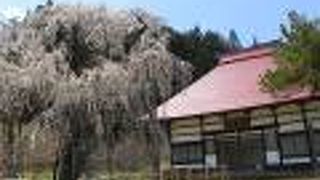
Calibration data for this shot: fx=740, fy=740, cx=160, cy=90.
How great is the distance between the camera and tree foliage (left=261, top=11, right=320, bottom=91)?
20625mm

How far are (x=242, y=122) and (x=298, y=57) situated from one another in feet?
16.7

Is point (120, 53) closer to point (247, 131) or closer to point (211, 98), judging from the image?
point (211, 98)

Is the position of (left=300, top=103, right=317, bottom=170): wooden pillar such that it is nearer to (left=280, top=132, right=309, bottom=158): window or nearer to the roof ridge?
(left=280, top=132, right=309, bottom=158): window

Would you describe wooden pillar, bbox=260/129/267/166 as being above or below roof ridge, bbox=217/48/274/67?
below

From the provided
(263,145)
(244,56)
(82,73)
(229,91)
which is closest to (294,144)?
(263,145)

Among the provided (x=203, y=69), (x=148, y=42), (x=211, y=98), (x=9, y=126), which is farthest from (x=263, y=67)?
(x=203, y=69)

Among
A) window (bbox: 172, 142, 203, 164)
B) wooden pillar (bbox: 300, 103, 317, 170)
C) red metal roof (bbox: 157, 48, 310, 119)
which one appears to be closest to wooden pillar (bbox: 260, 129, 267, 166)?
red metal roof (bbox: 157, 48, 310, 119)

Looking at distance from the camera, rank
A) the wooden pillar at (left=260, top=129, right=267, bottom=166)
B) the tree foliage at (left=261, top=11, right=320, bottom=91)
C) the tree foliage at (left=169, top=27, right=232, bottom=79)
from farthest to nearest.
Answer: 1. the tree foliage at (left=169, top=27, right=232, bottom=79)
2. the wooden pillar at (left=260, top=129, right=267, bottom=166)
3. the tree foliage at (left=261, top=11, right=320, bottom=91)

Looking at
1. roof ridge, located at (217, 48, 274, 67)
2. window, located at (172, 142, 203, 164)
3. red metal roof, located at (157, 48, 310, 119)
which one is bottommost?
window, located at (172, 142, 203, 164)

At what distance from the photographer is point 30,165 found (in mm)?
30172

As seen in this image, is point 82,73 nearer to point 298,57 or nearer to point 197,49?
point 298,57

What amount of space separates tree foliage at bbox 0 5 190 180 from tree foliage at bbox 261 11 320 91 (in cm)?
479

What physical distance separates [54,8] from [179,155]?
23.2 feet

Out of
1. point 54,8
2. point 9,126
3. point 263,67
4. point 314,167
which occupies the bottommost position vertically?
point 314,167
